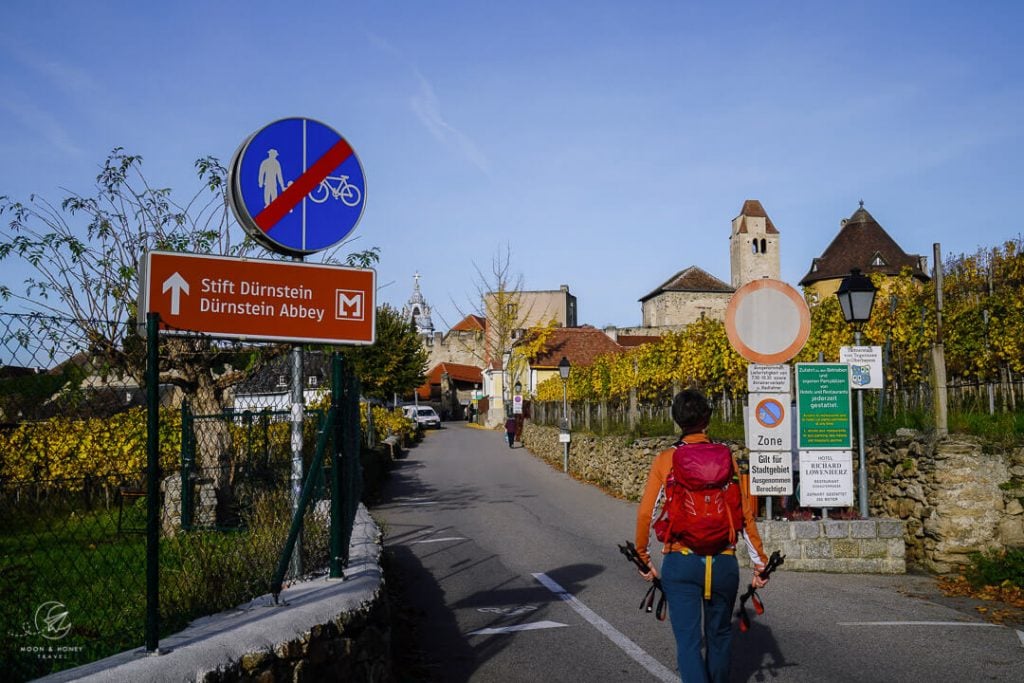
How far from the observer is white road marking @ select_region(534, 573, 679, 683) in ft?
20.2

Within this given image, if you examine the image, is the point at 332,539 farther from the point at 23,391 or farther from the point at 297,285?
the point at 23,391

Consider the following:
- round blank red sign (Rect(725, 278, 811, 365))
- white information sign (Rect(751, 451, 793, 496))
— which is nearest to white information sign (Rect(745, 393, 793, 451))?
white information sign (Rect(751, 451, 793, 496))

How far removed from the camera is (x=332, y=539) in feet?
18.5

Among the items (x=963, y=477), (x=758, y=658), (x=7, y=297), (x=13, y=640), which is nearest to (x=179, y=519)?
(x=7, y=297)

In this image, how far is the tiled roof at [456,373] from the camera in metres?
97.1

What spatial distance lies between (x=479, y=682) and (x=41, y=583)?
376cm

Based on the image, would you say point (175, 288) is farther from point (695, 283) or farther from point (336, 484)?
point (695, 283)

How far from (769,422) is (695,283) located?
9951 centimetres

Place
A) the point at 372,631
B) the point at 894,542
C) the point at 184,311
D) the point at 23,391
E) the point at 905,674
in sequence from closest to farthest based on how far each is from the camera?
the point at 23,391 < the point at 184,311 < the point at 372,631 < the point at 905,674 < the point at 894,542

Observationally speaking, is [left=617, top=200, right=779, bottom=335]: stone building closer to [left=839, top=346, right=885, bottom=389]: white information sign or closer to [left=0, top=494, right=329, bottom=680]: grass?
[left=839, top=346, right=885, bottom=389]: white information sign

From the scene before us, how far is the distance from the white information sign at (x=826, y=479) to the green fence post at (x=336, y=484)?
6.51 m

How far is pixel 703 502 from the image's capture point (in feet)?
14.6

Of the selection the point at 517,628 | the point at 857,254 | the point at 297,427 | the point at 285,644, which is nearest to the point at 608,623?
the point at 517,628
